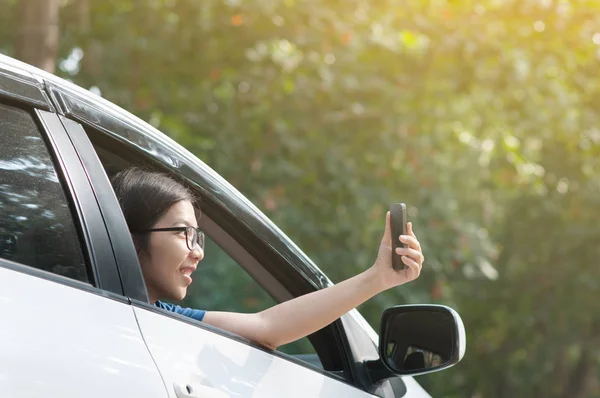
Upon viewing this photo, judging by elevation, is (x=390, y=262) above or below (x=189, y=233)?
below

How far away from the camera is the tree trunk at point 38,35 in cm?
594

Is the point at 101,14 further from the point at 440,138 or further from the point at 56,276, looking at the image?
the point at 56,276

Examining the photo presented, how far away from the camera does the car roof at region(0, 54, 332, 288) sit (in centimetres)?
191

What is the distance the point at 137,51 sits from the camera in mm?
7988

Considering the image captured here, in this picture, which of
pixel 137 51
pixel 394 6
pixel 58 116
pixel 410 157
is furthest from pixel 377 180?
pixel 58 116

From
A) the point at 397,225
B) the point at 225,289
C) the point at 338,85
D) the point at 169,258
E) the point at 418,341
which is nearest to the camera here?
the point at 397,225

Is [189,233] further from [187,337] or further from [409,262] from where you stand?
[409,262]

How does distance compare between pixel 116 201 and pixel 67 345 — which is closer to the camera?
pixel 67 345

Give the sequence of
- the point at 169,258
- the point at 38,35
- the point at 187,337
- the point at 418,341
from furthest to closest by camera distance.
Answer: the point at 38,35 → the point at 418,341 → the point at 169,258 → the point at 187,337

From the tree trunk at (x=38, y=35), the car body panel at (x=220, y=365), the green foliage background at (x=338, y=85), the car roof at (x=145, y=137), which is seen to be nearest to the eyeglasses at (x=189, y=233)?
the car roof at (x=145, y=137)

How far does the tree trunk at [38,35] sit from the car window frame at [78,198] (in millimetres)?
4198

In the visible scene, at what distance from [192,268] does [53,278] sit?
0.61 m

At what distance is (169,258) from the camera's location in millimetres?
2207

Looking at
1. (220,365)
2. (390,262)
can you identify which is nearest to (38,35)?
(390,262)
